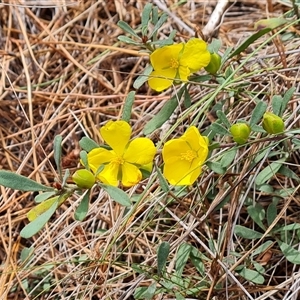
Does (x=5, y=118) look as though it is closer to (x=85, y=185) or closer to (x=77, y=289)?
(x=77, y=289)

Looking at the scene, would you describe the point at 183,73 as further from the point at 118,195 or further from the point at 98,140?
the point at 98,140

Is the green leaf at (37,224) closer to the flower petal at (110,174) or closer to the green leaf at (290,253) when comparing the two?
the flower petal at (110,174)

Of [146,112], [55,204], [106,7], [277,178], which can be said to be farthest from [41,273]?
[106,7]

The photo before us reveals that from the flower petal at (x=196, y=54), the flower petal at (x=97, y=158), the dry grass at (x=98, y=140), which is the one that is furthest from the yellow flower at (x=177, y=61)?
the flower petal at (x=97, y=158)

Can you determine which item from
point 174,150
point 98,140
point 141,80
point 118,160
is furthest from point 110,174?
point 98,140

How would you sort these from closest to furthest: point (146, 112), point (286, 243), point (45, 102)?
point (286, 243), point (146, 112), point (45, 102)

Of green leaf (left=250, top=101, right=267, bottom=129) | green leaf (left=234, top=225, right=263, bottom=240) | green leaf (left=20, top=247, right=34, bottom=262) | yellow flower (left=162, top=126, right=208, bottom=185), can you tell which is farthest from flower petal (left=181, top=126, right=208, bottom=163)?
green leaf (left=20, top=247, right=34, bottom=262)

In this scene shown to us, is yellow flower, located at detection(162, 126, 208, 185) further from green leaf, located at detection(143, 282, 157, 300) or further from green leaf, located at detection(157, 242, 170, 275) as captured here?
green leaf, located at detection(143, 282, 157, 300)
